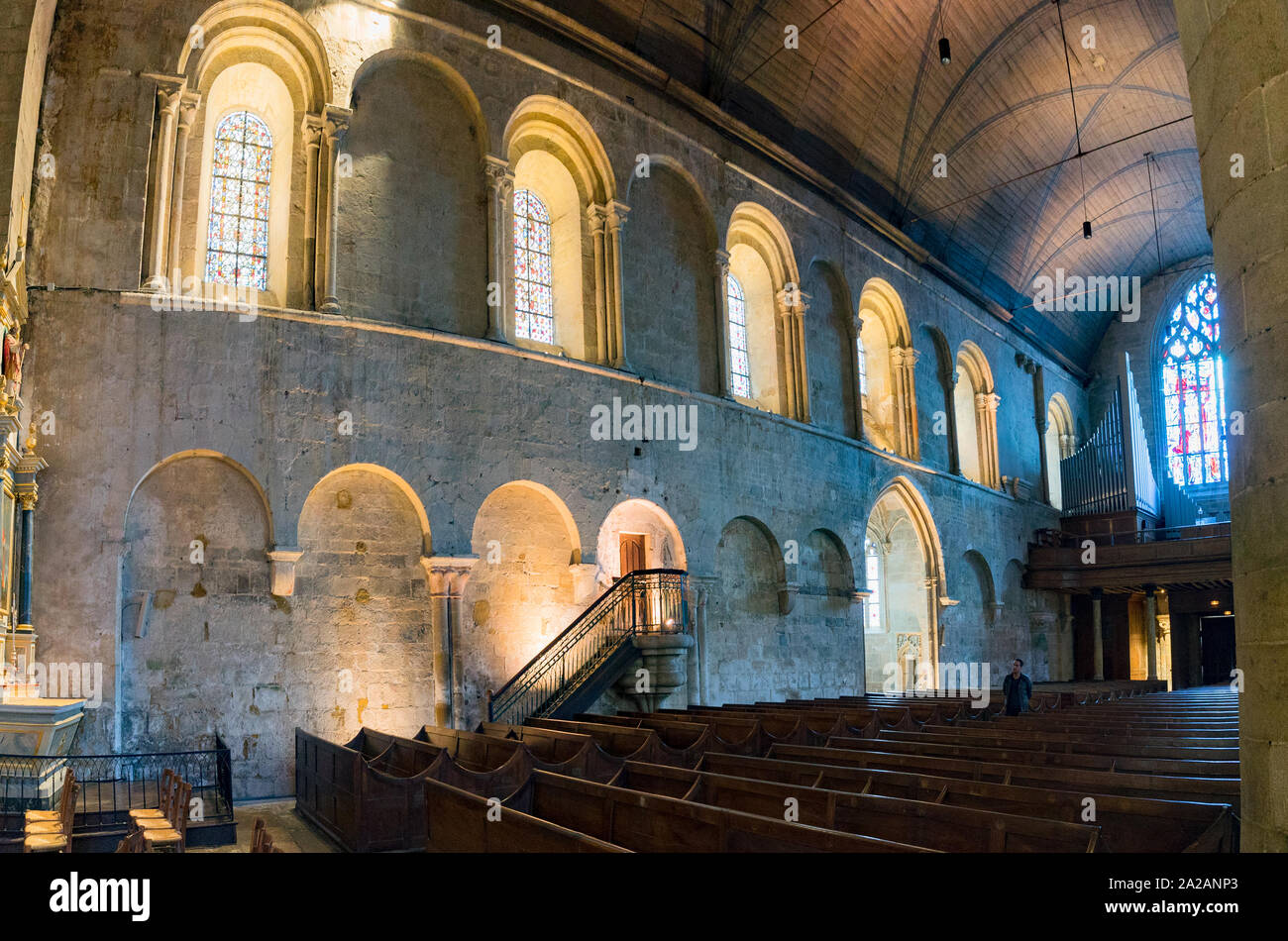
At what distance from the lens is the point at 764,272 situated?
66.2ft

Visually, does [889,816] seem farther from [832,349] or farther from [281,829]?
[832,349]

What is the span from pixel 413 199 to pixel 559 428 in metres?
3.86

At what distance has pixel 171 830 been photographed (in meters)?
6.50

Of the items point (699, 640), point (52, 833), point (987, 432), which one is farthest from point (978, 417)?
point (52, 833)

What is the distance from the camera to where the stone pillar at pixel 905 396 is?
76.8ft

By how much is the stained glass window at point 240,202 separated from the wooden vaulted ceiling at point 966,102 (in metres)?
5.25

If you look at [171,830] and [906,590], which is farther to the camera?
[906,590]

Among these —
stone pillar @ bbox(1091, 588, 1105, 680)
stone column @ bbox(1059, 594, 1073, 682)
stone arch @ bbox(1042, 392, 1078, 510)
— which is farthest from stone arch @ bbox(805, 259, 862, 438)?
stone arch @ bbox(1042, 392, 1078, 510)

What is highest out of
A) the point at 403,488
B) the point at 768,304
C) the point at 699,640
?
the point at 768,304

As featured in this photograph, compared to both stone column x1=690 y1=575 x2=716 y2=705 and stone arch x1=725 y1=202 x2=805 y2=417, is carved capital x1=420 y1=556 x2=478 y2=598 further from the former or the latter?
stone arch x1=725 y1=202 x2=805 y2=417

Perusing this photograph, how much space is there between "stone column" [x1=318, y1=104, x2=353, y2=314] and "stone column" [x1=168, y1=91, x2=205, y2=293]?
1.54 m

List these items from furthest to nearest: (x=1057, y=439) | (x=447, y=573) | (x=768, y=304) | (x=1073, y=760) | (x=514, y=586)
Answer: (x=1057, y=439), (x=768, y=304), (x=514, y=586), (x=447, y=573), (x=1073, y=760)

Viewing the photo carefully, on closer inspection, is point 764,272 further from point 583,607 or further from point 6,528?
point 6,528
